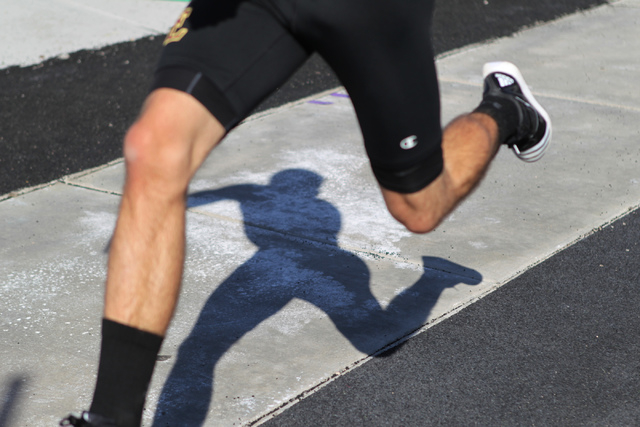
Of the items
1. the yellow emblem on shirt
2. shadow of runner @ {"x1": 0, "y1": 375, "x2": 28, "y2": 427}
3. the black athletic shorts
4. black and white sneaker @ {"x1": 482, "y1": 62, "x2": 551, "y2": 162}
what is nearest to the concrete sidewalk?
shadow of runner @ {"x1": 0, "y1": 375, "x2": 28, "y2": 427}

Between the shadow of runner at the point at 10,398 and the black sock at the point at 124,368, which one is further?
the shadow of runner at the point at 10,398

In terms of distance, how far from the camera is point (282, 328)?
334cm

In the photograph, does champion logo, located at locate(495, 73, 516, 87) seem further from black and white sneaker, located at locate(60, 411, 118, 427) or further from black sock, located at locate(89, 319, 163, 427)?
black and white sneaker, located at locate(60, 411, 118, 427)

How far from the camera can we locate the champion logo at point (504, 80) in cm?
326

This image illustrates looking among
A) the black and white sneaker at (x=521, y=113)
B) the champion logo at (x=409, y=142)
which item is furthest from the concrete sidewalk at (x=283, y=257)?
the champion logo at (x=409, y=142)

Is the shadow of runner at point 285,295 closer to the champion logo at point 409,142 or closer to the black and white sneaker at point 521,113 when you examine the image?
the black and white sneaker at point 521,113

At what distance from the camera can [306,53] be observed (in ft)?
7.67

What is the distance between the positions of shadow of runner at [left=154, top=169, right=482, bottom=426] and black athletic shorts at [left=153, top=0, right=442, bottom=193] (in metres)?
1.09

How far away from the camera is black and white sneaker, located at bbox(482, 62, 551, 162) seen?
10.2ft

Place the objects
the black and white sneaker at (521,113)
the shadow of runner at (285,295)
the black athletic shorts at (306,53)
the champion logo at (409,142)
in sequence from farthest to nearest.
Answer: the black and white sneaker at (521,113) → the shadow of runner at (285,295) → the champion logo at (409,142) → the black athletic shorts at (306,53)

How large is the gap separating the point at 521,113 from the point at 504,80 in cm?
24

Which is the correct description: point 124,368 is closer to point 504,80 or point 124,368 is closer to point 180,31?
point 180,31

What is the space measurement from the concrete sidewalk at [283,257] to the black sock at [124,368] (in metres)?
0.72

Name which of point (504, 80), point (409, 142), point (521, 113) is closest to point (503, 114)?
point (521, 113)
